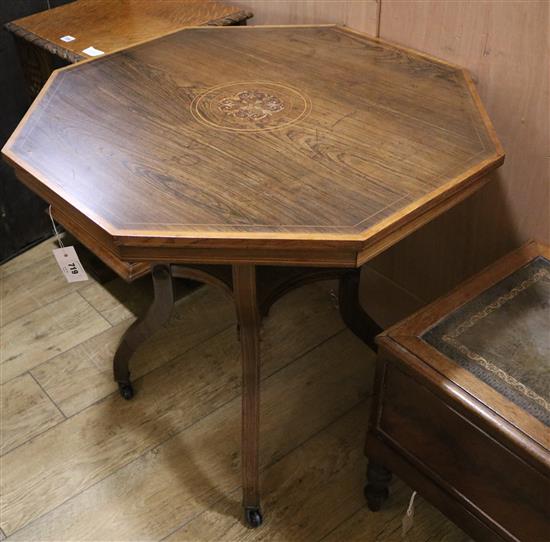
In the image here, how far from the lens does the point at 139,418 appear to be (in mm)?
1648

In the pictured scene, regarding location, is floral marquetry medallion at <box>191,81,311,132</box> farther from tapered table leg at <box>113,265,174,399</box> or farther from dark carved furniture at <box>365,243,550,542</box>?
dark carved furniture at <box>365,243,550,542</box>

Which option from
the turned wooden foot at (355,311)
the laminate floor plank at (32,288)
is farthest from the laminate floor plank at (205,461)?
the laminate floor plank at (32,288)

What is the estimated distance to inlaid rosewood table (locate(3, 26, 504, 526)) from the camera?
3.24ft

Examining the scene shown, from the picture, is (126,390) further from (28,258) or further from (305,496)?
(28,258)

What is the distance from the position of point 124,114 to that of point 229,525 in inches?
33.6

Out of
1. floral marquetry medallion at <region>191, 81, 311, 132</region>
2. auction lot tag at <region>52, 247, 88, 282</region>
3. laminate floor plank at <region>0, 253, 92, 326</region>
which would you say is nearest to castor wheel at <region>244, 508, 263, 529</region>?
auction lot tag at <region>52, 247, 88, 282</region>

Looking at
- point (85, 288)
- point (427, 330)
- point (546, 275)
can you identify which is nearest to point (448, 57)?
point (546, 275)

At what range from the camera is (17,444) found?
5.26 feet

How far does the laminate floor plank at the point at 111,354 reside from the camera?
5.65ft

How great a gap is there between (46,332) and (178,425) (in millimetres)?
521

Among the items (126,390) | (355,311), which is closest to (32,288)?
(126,390)

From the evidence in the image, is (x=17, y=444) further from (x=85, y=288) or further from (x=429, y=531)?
(x=429, y=531)

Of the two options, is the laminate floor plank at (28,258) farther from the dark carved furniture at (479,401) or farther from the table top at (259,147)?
the dark carved furniture at (479,401)

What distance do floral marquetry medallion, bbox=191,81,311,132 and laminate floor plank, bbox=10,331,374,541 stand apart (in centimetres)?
73
